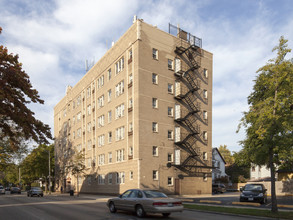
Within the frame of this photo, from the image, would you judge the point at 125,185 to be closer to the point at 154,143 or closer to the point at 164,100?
the point at 154,143

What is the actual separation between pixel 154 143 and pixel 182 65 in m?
12.2

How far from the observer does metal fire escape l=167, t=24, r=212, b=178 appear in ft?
132

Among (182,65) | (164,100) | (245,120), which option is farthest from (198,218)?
(182,65)

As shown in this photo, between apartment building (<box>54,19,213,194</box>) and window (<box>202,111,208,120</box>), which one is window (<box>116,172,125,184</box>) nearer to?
apartment building (<box>54,19,213,194</box>)

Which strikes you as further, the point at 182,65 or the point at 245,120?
the point at 182,65

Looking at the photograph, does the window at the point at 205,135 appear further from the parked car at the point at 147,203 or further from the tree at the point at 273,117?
the parked car at the point at 147,203

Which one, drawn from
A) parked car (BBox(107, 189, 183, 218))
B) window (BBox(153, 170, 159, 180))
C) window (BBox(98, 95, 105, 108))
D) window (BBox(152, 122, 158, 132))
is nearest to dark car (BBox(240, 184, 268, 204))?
parked car (BBox(107, 189, 183, 218))

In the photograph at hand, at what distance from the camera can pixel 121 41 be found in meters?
41.9

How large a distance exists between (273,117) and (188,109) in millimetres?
26275

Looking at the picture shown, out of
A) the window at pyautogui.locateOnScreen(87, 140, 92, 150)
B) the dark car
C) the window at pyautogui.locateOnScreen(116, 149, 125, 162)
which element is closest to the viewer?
the dark car

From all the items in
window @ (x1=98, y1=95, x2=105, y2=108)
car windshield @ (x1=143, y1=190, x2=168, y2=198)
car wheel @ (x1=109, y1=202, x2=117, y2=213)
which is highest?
window @ (x1=98, y1=95, x2=105, y2=108)

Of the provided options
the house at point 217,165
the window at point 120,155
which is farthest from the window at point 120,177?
the house at point 217,165

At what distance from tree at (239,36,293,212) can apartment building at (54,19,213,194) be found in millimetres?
20225

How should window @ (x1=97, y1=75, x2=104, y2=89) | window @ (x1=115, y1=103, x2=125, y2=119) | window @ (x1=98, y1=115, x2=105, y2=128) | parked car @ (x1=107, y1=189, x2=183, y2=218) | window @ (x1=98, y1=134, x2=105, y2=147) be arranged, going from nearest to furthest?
parked car @ (x1=107, y1=189, x2=183, y2=218)
window @ (x1=115, y1=103, x2=125, y2=119)
window @ (x1=98, y1=134, x2=105, y2=147)
window @ (x1=98, y1=115, x2=105, y2=128)
window @ (x1=97, y1=75, x2=104, y2=89)
